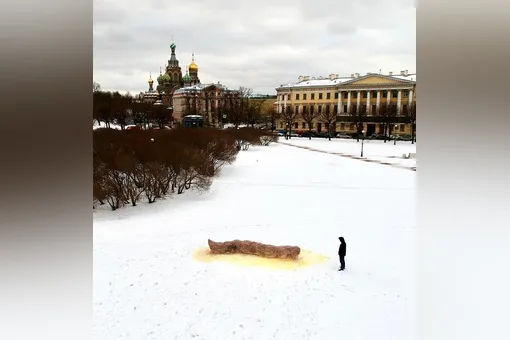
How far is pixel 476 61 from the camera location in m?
3.17

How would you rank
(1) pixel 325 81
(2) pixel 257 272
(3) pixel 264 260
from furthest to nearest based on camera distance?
(1) pixel 325 81, (3) pixel 264 260, (2) pixel 257 272

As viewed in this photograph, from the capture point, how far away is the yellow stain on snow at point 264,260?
748 cm

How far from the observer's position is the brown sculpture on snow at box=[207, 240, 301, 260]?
25.8ft

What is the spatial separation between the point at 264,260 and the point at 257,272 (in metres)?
0.64

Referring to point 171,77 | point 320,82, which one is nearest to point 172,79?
point 171,77

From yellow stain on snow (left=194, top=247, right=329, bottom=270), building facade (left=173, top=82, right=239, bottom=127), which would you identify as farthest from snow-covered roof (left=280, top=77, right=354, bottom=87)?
yellow stain on snow (left=194, top=247, right=329, bottom=270)

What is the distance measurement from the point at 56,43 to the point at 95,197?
9.44m

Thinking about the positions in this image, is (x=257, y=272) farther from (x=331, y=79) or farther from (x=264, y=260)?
(x=331, y=79)

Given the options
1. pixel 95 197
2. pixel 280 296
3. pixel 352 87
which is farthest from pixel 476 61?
pixel 352 87

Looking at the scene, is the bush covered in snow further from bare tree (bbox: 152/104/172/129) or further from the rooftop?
the rooftop

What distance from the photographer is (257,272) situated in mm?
7117

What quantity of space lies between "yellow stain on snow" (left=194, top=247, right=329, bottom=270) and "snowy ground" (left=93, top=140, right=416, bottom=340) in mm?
157

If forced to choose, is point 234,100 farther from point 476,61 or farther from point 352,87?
point 476,61

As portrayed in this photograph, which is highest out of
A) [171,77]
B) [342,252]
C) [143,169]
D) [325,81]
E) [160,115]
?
[171,77]
